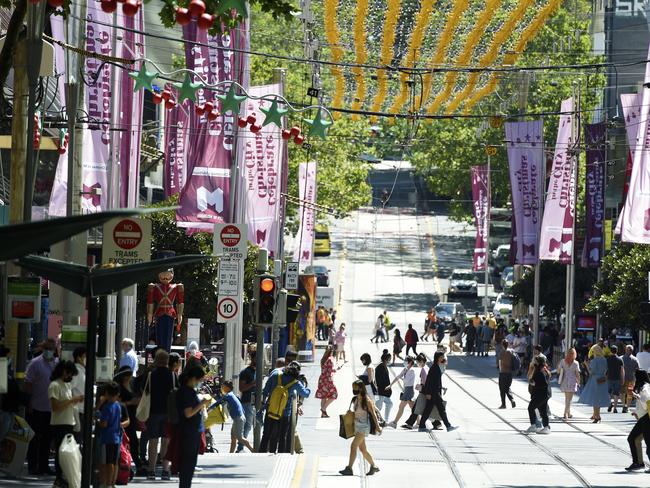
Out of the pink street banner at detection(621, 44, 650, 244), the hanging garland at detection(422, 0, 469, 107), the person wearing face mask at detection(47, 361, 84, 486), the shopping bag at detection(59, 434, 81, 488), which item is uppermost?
the hanging garland at detection(422, 0, 469, 107)

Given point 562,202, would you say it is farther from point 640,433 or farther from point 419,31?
point 640,433

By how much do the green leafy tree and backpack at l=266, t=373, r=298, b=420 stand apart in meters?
21.3

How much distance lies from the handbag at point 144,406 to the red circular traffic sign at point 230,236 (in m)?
7.84

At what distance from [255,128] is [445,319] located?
4471cm

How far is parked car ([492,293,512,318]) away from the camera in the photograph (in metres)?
75.3

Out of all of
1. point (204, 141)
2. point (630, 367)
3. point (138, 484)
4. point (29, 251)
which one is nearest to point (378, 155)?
point (630, 367)

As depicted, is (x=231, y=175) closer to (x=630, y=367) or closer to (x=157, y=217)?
(x=630, y=367)

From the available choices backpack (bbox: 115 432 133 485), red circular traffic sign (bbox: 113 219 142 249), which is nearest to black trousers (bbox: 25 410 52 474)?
backpack (bbox: 115 432 133 485)

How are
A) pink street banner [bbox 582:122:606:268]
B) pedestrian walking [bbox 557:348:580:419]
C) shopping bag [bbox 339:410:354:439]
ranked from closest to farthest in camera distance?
shopping bag [bbox 339:410:354:439]
pedestrian walking [bbox 557:348:580:419]
pink street banner [bbox 582:122:606:268]

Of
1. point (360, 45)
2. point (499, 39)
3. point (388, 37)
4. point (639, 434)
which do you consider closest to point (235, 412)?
point (639, 434)

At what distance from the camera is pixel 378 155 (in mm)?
102750

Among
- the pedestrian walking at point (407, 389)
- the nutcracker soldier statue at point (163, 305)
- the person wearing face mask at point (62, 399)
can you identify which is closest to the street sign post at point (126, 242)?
the person wearing face mask at point (62, 399)

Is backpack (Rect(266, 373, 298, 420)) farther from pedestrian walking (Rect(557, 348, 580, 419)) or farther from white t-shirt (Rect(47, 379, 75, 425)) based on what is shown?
pedestrian walking (Rect(557, 348, 580, 419))

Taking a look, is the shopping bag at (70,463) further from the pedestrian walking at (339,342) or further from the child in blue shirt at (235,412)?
the pedestrian walking at (339,342)
